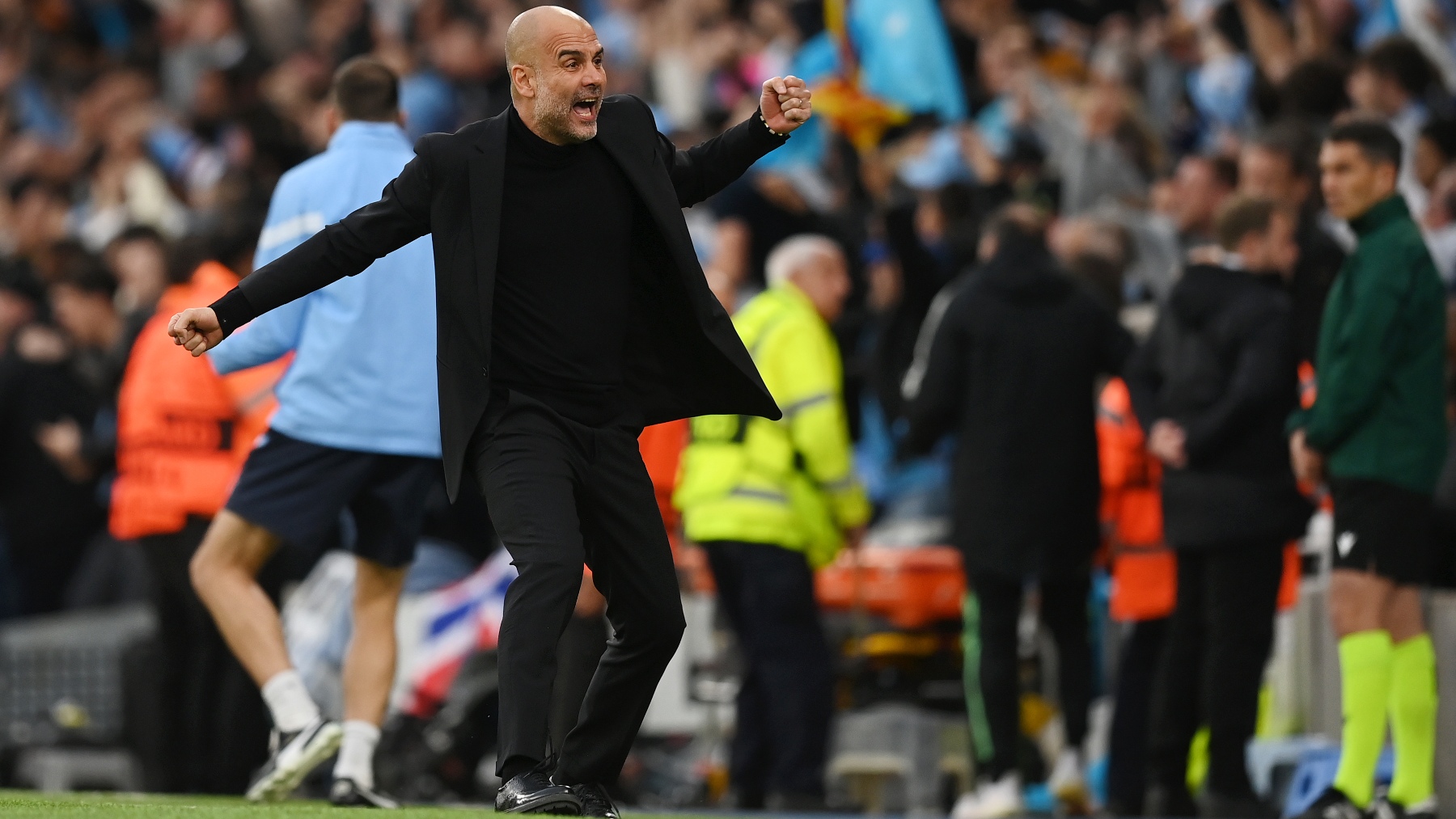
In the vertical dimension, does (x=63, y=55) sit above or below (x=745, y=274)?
above

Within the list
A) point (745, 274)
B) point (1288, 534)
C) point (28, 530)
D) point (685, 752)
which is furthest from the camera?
point (28, 530)

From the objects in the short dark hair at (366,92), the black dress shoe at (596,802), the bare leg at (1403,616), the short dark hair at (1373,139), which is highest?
the short dark hair at (366,92)

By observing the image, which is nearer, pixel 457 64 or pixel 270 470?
pixel 270 470

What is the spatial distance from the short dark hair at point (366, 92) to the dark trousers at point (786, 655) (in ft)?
9.22

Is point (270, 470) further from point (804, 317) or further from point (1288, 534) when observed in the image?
point (1288, 534)

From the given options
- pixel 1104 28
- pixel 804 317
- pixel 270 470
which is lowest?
pixel 270 470

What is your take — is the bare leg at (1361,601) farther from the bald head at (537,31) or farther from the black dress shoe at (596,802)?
the bald head at (537,31)

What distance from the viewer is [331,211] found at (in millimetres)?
7625

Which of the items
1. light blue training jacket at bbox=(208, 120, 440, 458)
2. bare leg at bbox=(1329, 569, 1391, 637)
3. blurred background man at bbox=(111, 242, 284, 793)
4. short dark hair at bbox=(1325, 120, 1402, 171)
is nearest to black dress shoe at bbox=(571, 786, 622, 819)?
light blue training jacket at bbox=(208, 120, 440, 458)

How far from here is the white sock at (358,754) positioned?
24.1ft

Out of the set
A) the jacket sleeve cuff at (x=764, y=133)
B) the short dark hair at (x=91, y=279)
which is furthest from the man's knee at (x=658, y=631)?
the short dark hair at (x=91, y=279)

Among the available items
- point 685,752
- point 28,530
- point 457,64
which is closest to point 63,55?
point 457,64

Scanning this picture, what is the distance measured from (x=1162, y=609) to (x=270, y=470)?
388cm

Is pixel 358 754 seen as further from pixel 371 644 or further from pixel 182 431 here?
pixel 182 431
